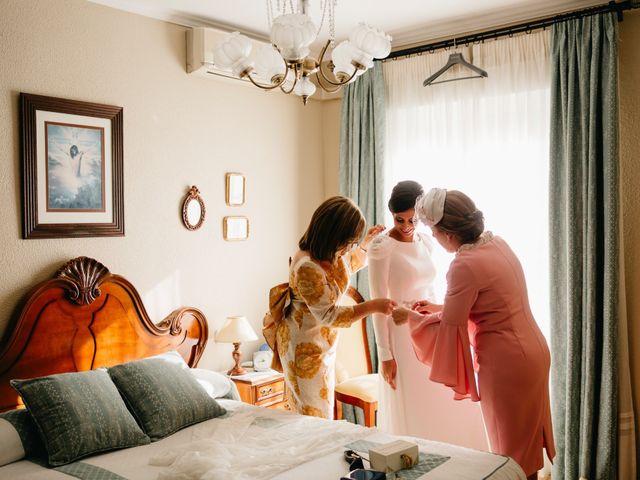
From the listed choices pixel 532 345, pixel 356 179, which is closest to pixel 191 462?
pixel 532 345

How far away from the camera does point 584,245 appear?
3.49 metres

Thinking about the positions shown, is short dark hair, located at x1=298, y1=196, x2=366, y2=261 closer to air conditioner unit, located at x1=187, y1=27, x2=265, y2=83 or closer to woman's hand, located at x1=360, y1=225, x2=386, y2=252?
woman's hand, located at x1=360, y1=225, x2=386, y2=252

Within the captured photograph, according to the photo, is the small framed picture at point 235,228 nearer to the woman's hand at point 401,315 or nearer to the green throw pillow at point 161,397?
the green throw pillow at point 161,397

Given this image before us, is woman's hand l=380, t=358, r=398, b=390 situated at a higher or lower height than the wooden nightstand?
higher

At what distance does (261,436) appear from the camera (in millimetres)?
2701

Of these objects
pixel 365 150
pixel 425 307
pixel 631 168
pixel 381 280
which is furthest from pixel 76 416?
pixel 631 168

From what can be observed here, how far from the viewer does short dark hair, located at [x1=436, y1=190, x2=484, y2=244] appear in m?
2.52

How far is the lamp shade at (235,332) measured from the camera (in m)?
3.86

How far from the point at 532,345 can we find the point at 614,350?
1235 mm

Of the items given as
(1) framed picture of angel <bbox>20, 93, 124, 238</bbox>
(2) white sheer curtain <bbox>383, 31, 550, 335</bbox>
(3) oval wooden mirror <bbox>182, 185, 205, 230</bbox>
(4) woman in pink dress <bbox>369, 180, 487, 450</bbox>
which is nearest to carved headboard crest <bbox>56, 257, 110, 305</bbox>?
(1) framed picture of angel <bbox>20, 93, 124, 238</bbox>

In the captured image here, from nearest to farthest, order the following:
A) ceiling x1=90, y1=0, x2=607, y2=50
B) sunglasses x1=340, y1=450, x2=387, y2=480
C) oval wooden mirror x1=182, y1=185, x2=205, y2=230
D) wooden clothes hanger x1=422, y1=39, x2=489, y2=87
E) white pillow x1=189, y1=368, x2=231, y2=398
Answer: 1. sunglasses x1=340, y1=450, x2=387, y2=480
2. white pillow x1=189, y1=368, x2=231, y2=398
3. ceiling x1=90, y1=0, x2=607, y2=50
4. wooden clothes hanger x1=422, y1=39, x2=489, y2=87
5. oval wooden mirror x1=182, y1=185, x2=205, y2=230

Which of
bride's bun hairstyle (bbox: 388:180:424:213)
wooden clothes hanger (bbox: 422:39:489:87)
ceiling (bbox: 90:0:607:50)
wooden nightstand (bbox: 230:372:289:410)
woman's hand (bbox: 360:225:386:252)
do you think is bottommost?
wooden nightstand (bbox: 230:372:289:410)

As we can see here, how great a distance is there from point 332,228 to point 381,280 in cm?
38

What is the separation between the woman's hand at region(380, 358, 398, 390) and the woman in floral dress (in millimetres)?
254
